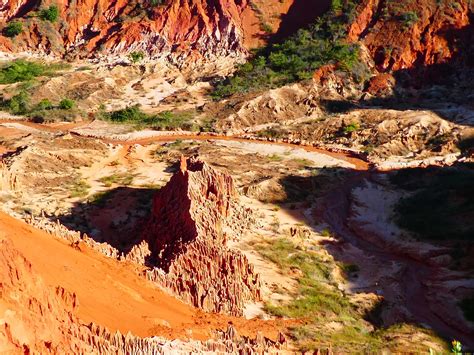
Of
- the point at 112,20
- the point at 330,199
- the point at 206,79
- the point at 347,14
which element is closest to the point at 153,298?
the point at 330,199

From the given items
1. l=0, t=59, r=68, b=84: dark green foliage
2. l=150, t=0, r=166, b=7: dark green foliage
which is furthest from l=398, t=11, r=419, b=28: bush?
l=0, t=59, r=68, b=84: dark green foliage

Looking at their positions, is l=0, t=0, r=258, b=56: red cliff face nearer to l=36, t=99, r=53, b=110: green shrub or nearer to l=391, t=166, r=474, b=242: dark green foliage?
l=36, t=99, r=53, b=110: green shrub

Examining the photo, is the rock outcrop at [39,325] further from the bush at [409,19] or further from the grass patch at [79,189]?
the bush at [409,19]

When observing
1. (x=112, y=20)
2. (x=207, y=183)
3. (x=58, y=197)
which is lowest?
(x=58, y=197)

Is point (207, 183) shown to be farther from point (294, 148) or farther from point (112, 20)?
point (112, 20)

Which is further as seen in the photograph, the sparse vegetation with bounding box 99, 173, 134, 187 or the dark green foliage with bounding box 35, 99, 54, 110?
the dark green foliage with bounding box 35, 99, 54, 110

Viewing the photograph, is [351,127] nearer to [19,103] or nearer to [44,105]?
[44,105]
